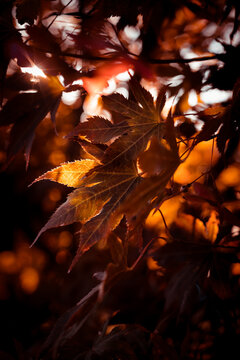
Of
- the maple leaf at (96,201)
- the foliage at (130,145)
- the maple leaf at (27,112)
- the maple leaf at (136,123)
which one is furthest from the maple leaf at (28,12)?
the maple leaf at (96,201)

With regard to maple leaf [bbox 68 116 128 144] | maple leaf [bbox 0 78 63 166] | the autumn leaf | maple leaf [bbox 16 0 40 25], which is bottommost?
the autumn leaf

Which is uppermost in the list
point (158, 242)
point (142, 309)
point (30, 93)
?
point (30, 93)

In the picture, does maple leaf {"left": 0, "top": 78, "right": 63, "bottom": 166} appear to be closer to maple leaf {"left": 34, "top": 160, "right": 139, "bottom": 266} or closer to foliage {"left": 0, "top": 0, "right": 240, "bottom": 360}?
foliage {"left": 0, "top": 0, "right": 240, "bottom": 360}

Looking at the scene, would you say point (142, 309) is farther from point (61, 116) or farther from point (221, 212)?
point (61, 116)

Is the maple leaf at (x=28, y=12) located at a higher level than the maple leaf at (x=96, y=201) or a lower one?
higher

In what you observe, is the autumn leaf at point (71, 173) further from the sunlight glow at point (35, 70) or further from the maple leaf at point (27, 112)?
the sunlight glow at point (35, 70)

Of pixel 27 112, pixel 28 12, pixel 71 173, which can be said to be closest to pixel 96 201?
pixel 71 173

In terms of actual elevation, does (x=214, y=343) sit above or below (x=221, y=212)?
below

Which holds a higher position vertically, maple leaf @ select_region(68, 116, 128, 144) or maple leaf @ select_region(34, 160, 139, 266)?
maple leaf @ select_region(68, 116, 128, 144)

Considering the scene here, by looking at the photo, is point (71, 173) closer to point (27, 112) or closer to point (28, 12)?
point (27, 112)

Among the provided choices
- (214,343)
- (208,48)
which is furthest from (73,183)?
(214,343)

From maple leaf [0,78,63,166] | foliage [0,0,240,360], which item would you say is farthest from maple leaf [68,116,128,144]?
maple leaf [0,78,63,166]
